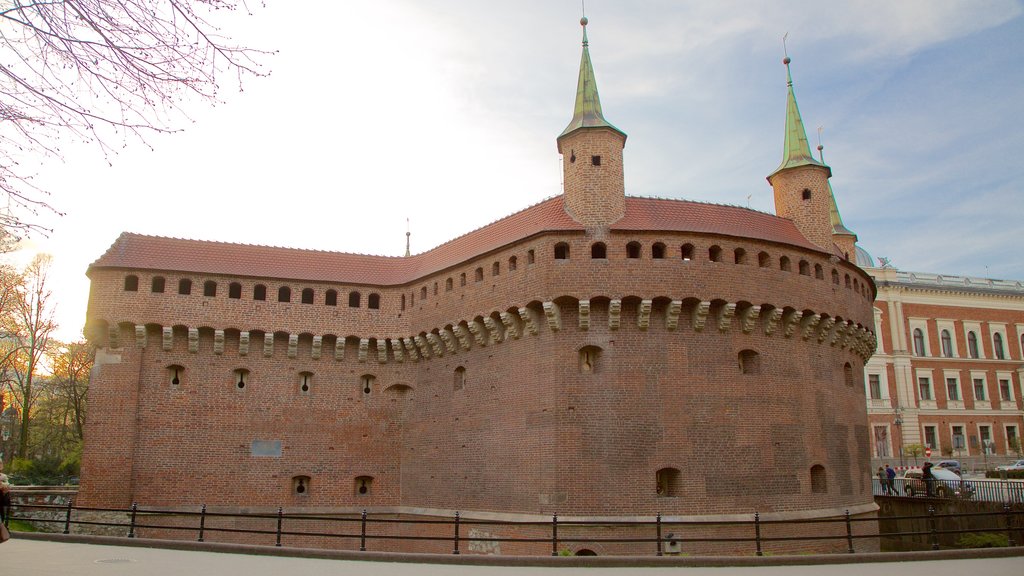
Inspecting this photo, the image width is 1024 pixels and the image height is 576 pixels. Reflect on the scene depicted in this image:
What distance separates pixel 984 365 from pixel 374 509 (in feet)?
144

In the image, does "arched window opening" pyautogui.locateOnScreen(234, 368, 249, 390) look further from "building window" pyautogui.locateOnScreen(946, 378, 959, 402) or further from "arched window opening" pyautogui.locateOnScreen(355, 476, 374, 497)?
"building window" pyautogui.locateOnScreen(946, 378, 959, 402)

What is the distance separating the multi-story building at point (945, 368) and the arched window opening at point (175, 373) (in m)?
39.6

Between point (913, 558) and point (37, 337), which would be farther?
point (37, 337)

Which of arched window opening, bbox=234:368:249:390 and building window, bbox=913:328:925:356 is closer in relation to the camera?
arched window opening, bbox=234:368:249:390

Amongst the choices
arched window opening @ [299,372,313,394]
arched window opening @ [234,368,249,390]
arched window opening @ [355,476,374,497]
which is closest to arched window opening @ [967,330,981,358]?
arched window opening @ [355,476,374,497]

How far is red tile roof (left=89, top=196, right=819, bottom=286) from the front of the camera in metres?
22.5

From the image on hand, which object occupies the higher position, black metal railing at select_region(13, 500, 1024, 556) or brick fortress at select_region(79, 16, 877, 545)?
brick fortress at select_region(79, 16, 877, 545)

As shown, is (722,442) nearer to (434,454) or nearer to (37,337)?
(434,454)

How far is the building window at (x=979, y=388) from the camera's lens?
4988 cm

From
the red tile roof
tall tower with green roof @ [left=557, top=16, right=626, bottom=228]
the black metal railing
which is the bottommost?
the black metal railing

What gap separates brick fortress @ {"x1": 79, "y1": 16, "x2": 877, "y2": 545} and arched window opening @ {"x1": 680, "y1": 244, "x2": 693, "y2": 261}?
0.62 ft

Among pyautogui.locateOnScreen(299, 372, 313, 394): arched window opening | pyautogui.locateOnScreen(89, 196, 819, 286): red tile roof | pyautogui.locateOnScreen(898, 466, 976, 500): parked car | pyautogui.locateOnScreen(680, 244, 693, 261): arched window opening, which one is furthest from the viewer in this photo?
pyautogui.locateOnScreen(299, 372, 313, 394): arched window opening

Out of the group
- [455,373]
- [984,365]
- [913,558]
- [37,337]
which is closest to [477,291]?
[455,373]

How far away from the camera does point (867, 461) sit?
2550 centimetres
